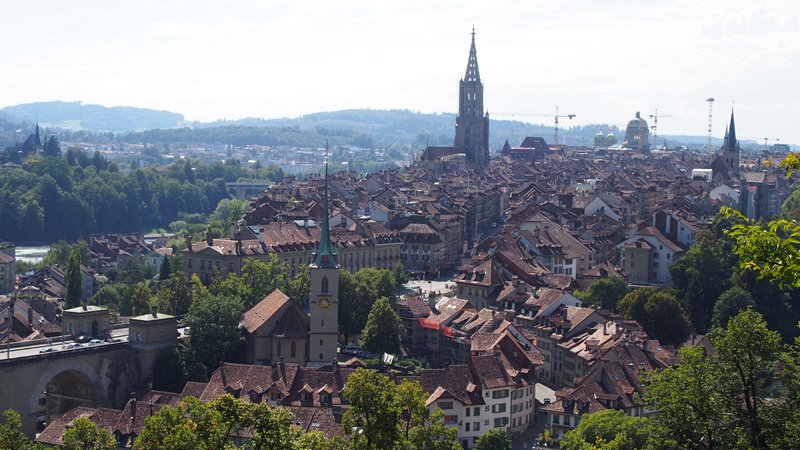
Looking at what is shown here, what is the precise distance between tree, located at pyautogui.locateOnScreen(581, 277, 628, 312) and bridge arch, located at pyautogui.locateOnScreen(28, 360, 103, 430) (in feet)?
97.1

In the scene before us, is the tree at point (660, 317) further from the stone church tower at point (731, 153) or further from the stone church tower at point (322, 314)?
the stone church tower at point (731, 153)

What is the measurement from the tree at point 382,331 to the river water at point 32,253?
75.9 metres

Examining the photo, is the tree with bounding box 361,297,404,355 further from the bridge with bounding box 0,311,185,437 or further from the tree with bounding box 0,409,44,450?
the tree with bounding box 0,409,44,450

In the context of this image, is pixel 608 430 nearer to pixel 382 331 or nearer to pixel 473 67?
pixel 382 331

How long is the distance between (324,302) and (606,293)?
2116 cm

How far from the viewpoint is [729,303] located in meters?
74.2

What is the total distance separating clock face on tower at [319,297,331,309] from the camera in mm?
62781

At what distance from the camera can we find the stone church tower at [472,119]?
17662 cm

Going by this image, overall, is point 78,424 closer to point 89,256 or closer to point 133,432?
point 133,432

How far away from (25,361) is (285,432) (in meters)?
33.5

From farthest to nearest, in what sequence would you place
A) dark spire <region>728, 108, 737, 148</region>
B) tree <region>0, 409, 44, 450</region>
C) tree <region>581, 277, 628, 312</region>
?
dark spire <region>728, 108, 737, 148</region> → tree <region>581, 277, 628, 312</region> → tree <region>0, 409, 44, 450</region>

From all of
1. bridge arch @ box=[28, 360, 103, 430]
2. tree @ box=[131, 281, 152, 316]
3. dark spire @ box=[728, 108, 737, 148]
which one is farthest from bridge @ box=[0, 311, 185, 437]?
dark spire @ box=[728, 108, 737, 148]

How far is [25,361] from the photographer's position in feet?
Answer: 185

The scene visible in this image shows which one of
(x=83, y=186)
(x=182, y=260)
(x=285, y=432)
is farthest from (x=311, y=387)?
(x=83, y=186)
